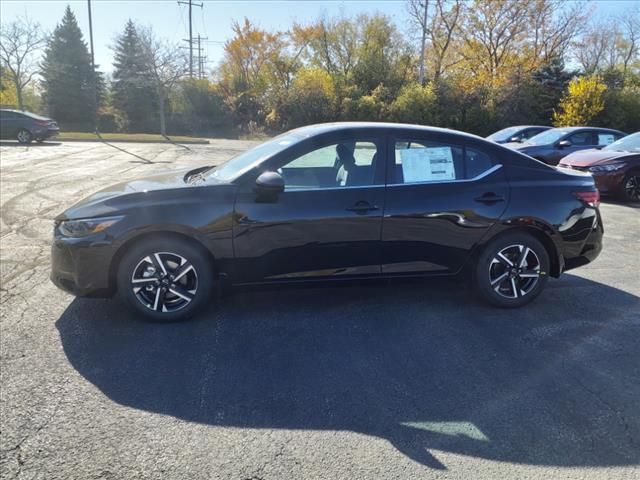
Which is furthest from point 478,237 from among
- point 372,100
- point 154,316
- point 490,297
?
point 372,100

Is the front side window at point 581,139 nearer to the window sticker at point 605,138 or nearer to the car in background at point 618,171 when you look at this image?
the window sticker at point 605,138

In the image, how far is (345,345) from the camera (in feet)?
11.8

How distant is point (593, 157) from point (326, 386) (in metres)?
9.57

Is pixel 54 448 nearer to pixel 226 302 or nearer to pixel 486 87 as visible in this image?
pixel 226 302

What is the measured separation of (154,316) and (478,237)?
9.42ft

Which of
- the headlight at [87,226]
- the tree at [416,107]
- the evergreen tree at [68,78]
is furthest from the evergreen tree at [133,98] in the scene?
the headlight at [87,226]

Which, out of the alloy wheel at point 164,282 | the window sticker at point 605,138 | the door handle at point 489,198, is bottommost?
the alloy wheel at point 164,282

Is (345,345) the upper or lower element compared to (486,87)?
lower

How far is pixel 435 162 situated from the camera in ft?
13.6

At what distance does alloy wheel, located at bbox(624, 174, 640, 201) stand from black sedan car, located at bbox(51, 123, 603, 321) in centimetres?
650

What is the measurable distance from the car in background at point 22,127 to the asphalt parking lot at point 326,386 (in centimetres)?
1935

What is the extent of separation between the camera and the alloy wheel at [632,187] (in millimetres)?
9724

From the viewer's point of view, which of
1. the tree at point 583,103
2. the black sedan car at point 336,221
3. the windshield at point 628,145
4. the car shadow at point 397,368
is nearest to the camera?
the car shadow at point 397,368

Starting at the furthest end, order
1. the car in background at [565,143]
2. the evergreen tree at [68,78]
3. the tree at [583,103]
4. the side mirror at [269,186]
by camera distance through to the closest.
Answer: the evergreen tree at [68,78] < the tree at [583,103] < the car in background at [565,143] < the side mirror at [269,186]
